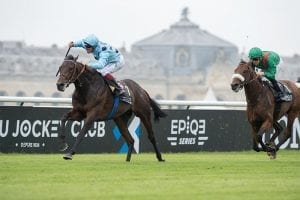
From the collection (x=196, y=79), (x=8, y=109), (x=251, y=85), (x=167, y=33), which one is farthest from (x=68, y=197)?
(x=167, y=33)

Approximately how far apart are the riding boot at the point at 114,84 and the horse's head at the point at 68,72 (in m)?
0.55

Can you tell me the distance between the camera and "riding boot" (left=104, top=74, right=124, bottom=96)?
15703 mm

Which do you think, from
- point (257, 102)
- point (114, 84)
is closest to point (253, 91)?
point (257, 102)

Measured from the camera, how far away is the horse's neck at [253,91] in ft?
53.4

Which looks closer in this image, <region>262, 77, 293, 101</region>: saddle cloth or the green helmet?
the green helmet

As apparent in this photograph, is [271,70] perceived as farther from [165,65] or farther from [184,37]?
[184,37]

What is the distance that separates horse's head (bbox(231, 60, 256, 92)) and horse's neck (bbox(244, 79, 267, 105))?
0.38ft

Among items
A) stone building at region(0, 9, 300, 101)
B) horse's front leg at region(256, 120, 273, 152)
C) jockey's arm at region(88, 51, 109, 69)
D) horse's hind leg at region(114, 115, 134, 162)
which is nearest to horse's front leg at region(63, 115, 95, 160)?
jockey's arm at region(88, 51, 109, 69)

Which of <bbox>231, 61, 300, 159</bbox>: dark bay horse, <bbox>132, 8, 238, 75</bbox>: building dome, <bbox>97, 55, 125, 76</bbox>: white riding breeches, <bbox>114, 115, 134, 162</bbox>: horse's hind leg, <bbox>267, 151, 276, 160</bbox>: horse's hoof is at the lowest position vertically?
<bbox>132, 8, 238, 75</bbox>: building dome

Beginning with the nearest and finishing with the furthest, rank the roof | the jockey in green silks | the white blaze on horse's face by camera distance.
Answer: the white blaze on horse's face < the jockey in green silks < the roof

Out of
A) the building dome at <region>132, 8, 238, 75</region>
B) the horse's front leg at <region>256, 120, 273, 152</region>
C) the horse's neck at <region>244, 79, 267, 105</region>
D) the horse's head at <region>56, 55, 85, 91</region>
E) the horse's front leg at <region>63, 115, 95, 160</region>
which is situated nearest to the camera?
the horse's front leg at <region>63, 115, 95, 160</region>

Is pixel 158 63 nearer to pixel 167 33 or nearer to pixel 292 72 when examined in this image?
pixel 167 33

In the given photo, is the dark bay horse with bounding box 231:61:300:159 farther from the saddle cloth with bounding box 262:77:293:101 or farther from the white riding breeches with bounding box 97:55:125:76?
the white riding breeches with bounding box 97:55:125:76

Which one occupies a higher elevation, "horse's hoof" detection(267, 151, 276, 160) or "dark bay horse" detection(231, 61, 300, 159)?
"dark bay horse" detection(231, 61, 300, 159)
